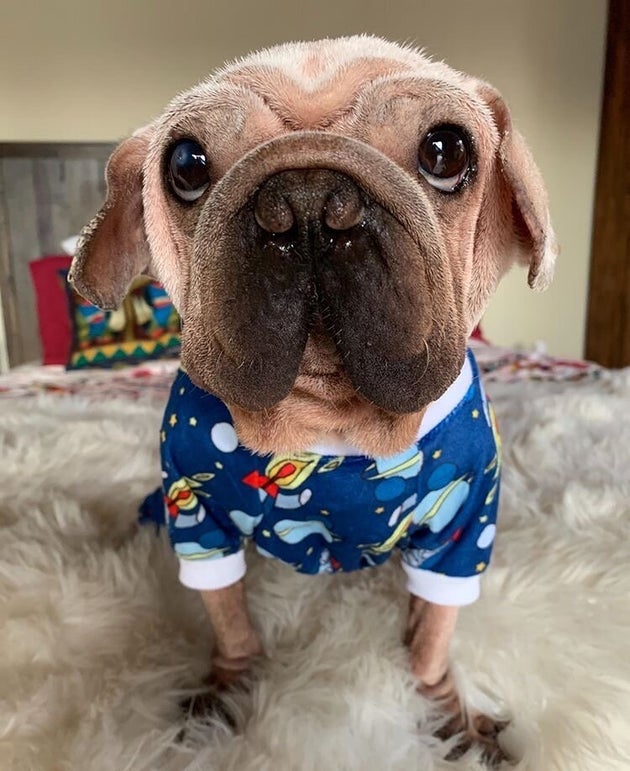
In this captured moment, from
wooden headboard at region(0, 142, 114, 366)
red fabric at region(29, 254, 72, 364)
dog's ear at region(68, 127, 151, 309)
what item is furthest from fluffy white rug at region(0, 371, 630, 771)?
wooden headboard at region(0, 142, 114, 366)

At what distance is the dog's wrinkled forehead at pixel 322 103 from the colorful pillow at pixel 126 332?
1569mm

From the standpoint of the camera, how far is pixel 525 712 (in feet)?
2.32

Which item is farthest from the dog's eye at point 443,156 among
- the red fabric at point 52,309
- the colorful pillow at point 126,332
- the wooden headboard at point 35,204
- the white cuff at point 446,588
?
the wooden headboard at point 35,204

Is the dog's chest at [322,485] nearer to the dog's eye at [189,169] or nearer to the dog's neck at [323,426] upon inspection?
the dog's neck at [323,426]

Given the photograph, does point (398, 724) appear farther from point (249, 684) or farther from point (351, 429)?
point (351, 429)

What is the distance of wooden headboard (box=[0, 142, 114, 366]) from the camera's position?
2314 mm

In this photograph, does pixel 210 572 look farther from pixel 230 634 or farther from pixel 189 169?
pixel 189 169

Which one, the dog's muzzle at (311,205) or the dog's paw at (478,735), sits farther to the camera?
the dog's paw at (478,735)

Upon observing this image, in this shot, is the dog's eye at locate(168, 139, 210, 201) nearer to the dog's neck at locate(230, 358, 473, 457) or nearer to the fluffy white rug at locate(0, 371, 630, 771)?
the dog's neck at locate(230, 358, 473, 457)

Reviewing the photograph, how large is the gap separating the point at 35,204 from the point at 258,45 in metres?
0.87

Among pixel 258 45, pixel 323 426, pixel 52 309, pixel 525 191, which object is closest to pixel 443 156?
pixel 525 191

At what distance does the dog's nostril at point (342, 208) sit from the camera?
441mm

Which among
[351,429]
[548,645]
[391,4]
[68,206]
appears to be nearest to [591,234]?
[391,4]

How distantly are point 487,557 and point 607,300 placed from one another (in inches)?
83.0
